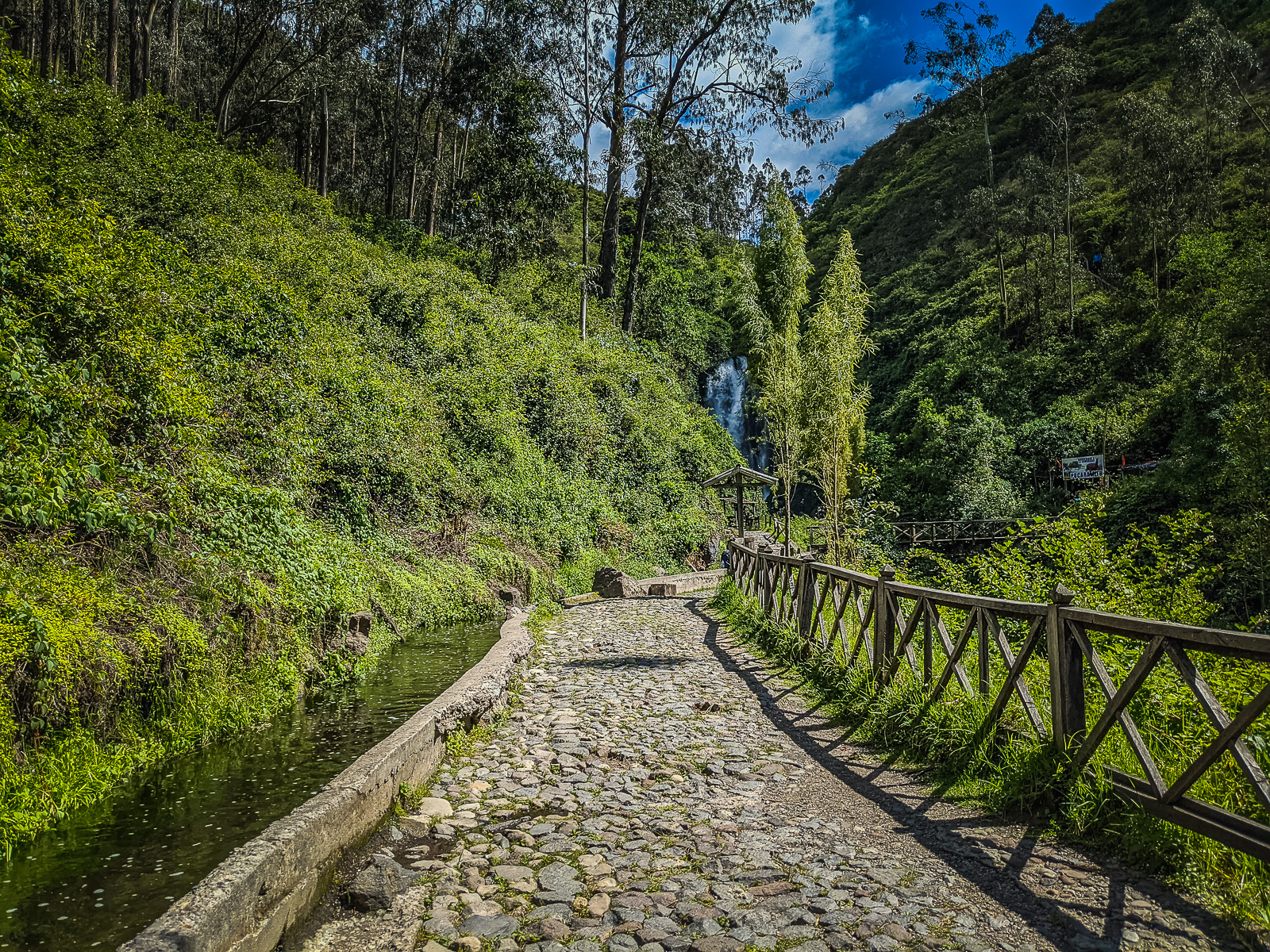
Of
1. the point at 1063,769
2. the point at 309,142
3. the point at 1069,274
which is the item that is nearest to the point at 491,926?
the point at 1063,769

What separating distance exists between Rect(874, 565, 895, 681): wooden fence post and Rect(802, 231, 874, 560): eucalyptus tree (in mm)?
8146

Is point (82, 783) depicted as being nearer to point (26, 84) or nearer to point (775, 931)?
point (775, 931)

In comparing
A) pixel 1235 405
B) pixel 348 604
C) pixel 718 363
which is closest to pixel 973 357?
pixel 718 363

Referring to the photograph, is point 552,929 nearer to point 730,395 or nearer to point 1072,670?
point 1072,670

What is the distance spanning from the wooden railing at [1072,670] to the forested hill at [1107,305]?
14.9 m

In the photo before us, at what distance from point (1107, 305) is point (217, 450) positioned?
150 feet

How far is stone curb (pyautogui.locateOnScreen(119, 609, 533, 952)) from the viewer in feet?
9.00

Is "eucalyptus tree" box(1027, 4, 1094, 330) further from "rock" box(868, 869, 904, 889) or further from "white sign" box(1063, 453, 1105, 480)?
"rock" box(868, 869, 904, 889)

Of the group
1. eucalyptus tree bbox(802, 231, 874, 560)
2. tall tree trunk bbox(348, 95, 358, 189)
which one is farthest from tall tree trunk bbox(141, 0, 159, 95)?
eucalyptus tree bbox(802, 231, 874, 560)

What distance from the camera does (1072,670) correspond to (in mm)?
4543

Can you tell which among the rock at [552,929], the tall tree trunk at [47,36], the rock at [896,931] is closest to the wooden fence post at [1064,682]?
the rock at [896,931]

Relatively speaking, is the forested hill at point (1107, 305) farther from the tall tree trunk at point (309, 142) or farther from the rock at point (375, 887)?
the tall tree trunk at point (309, 142)

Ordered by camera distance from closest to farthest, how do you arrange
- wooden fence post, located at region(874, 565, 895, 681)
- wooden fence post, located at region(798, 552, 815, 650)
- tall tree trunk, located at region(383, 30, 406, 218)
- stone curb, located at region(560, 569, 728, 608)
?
wooden fence post, located at region(874, 565, 895, 681), wooden fence post, located at region(798, 552, 815, 650), stone curb, located at region(560, 569, 728, 608), tall tree trunk, located at region(383, 30, 406, 218)

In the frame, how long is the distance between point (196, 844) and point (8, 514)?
269 centimetres
